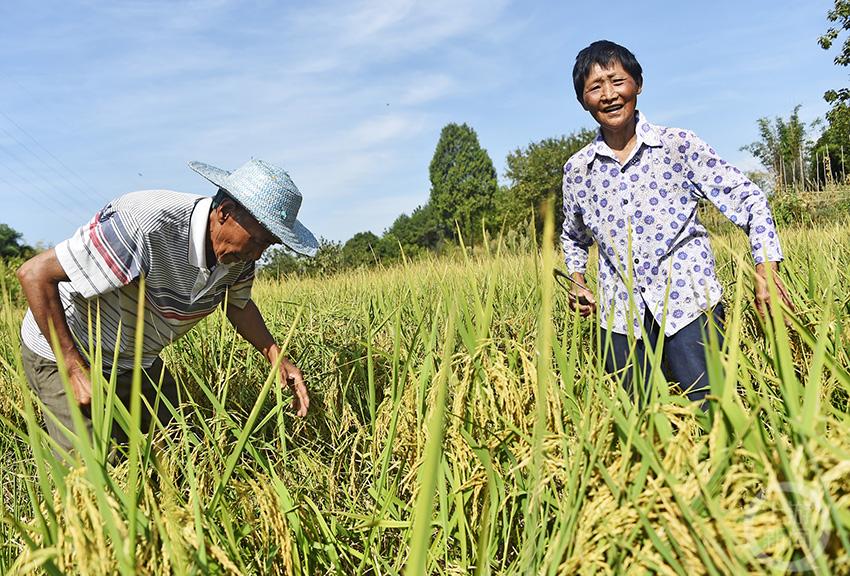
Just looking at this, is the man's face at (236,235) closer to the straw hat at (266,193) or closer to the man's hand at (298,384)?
the straw hat at (266,193)

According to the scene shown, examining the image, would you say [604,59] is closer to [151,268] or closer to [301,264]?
[151,268]

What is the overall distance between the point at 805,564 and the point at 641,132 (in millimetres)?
1762

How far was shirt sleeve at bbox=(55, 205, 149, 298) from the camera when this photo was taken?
79.8 inches

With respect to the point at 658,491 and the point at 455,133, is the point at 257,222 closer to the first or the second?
the point at 658,491

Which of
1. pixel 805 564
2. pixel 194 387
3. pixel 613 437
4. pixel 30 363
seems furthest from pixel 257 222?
pixel 805 564

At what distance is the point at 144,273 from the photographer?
225 cm

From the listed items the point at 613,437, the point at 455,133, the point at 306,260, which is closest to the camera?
the point at 613,437

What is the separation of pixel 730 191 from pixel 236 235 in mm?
1710

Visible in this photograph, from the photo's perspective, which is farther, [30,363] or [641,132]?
[30,363]

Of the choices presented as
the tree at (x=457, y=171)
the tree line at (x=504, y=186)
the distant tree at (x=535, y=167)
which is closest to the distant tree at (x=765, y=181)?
the tree line at (x=504, y=186)

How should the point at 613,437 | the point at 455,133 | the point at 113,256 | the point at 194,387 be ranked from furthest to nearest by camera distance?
the point at 455,133
the point at 194,387
the point at 113,256
the point at 613,437

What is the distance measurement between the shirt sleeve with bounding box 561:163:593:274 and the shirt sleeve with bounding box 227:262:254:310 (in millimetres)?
1305

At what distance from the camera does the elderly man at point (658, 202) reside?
2.12 metres

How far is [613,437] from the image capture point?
3.53ft
